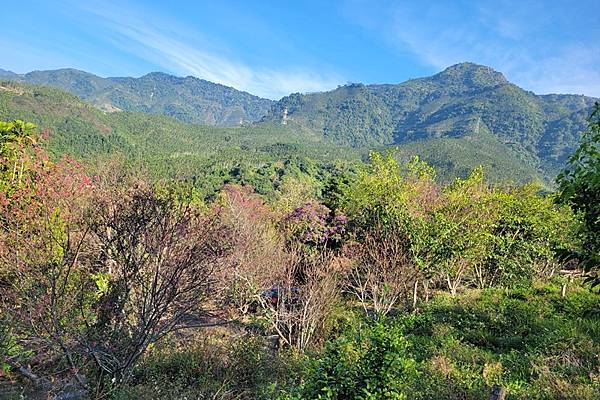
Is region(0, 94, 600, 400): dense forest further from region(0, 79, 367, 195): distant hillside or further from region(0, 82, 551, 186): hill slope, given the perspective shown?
region(0, 82, 551, 186): hill slope

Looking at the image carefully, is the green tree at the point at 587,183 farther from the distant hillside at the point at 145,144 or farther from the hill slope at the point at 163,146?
the hill slope at the point at 163,146

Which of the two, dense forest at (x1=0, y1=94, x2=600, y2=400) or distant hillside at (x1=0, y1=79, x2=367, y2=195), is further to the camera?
distant hillside at (x1=0, y1=79, x2=367, y2=195)

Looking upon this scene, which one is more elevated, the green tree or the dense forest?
the green tree

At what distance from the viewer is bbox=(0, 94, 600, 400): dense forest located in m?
5.04

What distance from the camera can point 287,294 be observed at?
10531mm

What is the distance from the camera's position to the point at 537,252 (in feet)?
46.1

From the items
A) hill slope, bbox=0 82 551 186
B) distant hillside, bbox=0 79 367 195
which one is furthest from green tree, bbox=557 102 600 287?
hill slope, bbox=0 82 551 186

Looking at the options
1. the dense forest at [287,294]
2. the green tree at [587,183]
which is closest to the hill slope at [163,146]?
the dense forest at [287,294]

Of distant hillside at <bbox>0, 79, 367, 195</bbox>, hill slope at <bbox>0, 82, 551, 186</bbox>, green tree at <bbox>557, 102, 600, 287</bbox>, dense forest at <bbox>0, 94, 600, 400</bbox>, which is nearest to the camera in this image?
green tree at <bbox>557, 102, 600, 287</bbox>

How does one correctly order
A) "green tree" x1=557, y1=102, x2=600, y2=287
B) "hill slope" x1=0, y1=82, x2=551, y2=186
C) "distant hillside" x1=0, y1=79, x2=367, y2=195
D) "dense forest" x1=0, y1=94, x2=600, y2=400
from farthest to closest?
"hill slope" x1=0, y1=82, x2=551, y2=186 < "distant hillside" x1=0, y1=79, x2=367, y2=195 < "dense forest" x1=0, y1=94, x2=600, y2=400 < "green tree" x1=557, y1=102, x2=600, y2=287

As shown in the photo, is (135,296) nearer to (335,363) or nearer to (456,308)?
(335,363)

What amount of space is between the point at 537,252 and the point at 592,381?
972 centimetres

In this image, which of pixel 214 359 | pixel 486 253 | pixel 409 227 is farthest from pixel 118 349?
pixel 486 253

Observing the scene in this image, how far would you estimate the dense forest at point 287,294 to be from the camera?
198 inches
